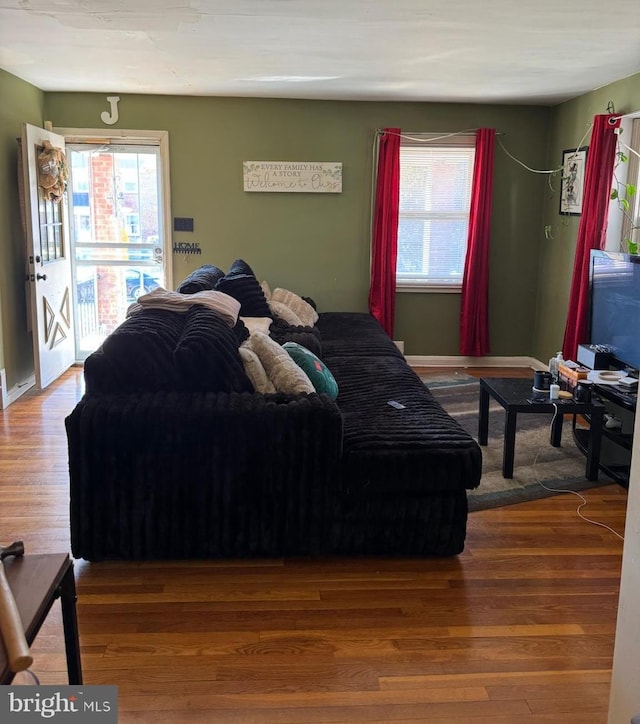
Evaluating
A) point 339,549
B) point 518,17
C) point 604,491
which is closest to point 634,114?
point 518,17

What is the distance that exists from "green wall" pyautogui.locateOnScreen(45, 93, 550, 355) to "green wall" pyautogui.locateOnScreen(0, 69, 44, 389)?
0.68 metres

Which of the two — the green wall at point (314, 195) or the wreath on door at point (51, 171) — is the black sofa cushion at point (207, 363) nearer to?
the wreath on door at point (51, 171)

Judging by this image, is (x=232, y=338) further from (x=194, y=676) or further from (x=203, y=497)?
(x=194, y=676)

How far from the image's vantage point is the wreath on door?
5.06 meters

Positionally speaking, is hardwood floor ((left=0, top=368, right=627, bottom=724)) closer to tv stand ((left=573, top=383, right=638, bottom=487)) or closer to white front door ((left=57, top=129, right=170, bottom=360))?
tv stand ((left=573, top=383, right=638, bottom=487))

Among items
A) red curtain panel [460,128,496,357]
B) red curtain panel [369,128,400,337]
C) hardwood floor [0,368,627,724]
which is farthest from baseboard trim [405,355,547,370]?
hardwood floor [0,368,627,724]

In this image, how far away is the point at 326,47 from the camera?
3.88 m

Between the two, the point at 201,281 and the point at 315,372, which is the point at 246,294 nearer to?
the point at 201,281

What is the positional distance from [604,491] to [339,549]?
1.61 m

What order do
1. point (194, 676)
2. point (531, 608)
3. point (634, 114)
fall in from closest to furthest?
1. point (194, 676)
2. point (531, 608)
3. point (634, 114)

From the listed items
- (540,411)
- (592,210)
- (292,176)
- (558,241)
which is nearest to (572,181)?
(558,241)

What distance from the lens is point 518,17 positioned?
3.22 meters

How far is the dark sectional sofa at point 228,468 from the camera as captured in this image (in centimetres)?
262

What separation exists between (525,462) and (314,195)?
3.09 meters
